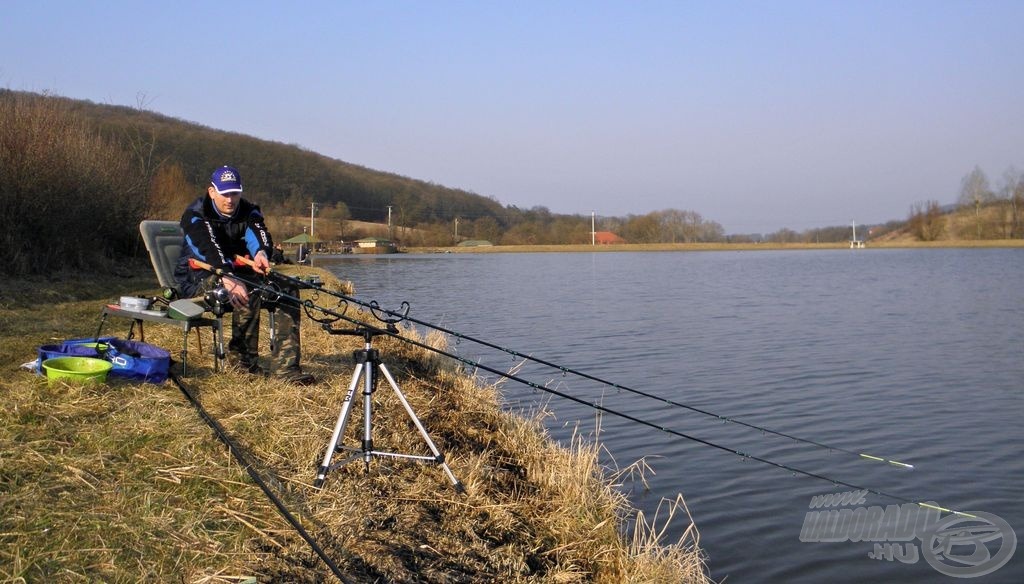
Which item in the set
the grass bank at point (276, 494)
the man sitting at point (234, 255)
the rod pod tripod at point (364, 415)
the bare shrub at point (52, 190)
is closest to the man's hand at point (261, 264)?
the man sitting at point (234, 255)

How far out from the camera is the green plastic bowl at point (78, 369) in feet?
17.8

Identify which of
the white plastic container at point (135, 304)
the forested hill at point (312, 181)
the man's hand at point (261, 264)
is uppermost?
the forested hill at point (312, 181)

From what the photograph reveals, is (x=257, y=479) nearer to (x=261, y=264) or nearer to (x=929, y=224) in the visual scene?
(x=261, y=264)

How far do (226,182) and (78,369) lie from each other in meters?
1.81

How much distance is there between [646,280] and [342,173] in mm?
105817

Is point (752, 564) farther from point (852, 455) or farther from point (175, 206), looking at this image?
point (175, 206)

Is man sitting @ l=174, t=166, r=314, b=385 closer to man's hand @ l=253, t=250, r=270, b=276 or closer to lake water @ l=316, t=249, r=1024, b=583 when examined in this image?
man's hand @ l=253, t=250, r=270, b=276

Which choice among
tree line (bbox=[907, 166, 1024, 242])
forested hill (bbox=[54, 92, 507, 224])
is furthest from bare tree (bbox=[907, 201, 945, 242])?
forested hill (bbox=[54, 92, 507, 224])

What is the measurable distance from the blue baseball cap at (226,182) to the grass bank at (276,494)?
4.75 ft

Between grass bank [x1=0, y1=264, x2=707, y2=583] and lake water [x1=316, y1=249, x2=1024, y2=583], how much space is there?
0.75m

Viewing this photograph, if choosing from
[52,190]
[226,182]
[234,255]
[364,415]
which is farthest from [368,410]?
[52,190]

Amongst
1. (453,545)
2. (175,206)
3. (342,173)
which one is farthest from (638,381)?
(342,173)

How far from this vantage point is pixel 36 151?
13.8 metres

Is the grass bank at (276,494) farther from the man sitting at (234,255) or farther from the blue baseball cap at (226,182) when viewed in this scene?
the blue baseball cap at (226,182)
